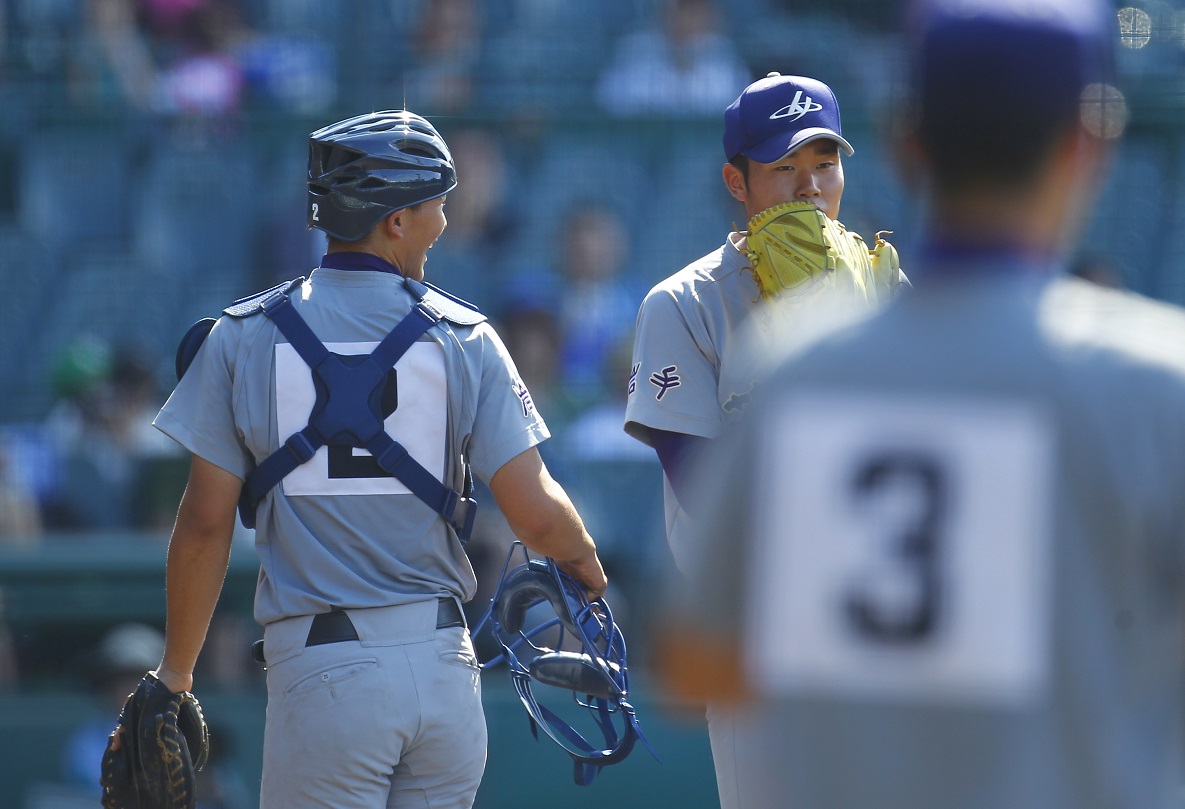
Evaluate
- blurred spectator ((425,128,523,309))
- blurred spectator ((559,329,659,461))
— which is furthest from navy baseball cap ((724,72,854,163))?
blurred spectator ((425,128,523,309))

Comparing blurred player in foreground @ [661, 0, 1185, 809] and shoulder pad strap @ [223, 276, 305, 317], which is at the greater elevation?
blurred player in foreground @ [661, 0, 1185, 809]

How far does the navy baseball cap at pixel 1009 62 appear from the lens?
4.82 ft

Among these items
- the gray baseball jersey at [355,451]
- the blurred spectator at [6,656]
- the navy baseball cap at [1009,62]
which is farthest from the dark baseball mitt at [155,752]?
the blurred spectator at [6,656]

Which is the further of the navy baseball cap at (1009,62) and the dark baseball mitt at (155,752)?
the dark baseball mitt at (155,752)

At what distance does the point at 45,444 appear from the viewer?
262 inches

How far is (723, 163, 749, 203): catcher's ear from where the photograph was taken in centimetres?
343

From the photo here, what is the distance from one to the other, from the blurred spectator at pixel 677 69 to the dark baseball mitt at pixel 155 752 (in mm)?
4926

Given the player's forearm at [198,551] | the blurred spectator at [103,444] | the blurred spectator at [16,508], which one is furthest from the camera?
the blurred spectator at [103,444]

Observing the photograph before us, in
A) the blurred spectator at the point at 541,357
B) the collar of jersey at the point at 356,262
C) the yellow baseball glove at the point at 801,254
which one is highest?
the yellow baseball glove at the point at 801,254

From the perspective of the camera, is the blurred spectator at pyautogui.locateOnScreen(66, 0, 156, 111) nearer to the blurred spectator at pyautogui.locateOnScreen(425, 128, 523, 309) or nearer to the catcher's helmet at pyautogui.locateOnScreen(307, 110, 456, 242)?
the blurred spectator at pyautogui.locateOnScreen(425, 128, 523, 309)

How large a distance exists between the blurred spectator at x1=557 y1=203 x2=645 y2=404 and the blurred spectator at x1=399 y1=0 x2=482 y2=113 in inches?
32.9

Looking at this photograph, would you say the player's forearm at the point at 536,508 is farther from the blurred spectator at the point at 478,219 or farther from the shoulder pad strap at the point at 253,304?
the blurred spectator at the point at 478,219

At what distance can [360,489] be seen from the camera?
123 inches

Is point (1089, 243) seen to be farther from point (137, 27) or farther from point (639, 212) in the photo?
point (137, 27)
